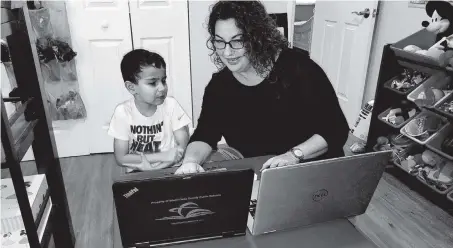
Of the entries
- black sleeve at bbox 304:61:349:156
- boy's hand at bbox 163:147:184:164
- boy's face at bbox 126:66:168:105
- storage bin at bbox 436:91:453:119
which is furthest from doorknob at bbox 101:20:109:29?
storage bin at bbox 436:91:453:119

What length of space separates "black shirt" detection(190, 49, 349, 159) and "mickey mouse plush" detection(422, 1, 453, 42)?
1179 mm

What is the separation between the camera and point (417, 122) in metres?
2.19

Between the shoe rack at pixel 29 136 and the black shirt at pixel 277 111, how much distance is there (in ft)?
1.90

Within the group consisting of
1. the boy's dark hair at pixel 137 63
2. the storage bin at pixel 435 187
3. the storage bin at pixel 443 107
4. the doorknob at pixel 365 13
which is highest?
the doorknob at pixel 365 13

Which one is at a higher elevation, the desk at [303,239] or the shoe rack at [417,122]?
the desk at [303,239]

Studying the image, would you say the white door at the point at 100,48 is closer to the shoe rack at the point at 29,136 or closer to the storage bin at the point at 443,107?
the shoe rack at the point at 29,136

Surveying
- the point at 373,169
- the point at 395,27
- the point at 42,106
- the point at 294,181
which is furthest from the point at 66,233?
the point at 395,27

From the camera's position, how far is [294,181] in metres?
0.75

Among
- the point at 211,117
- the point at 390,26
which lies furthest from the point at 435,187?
the point at 211,117

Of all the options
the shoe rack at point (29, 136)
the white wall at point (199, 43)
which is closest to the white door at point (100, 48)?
the white wall at point (199, 43)

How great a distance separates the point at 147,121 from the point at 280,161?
774mm

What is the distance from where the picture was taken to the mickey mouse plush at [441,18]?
1.99 metres

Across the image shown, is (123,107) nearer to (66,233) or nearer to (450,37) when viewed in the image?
(66,233)

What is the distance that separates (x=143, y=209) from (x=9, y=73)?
1.91 metres
